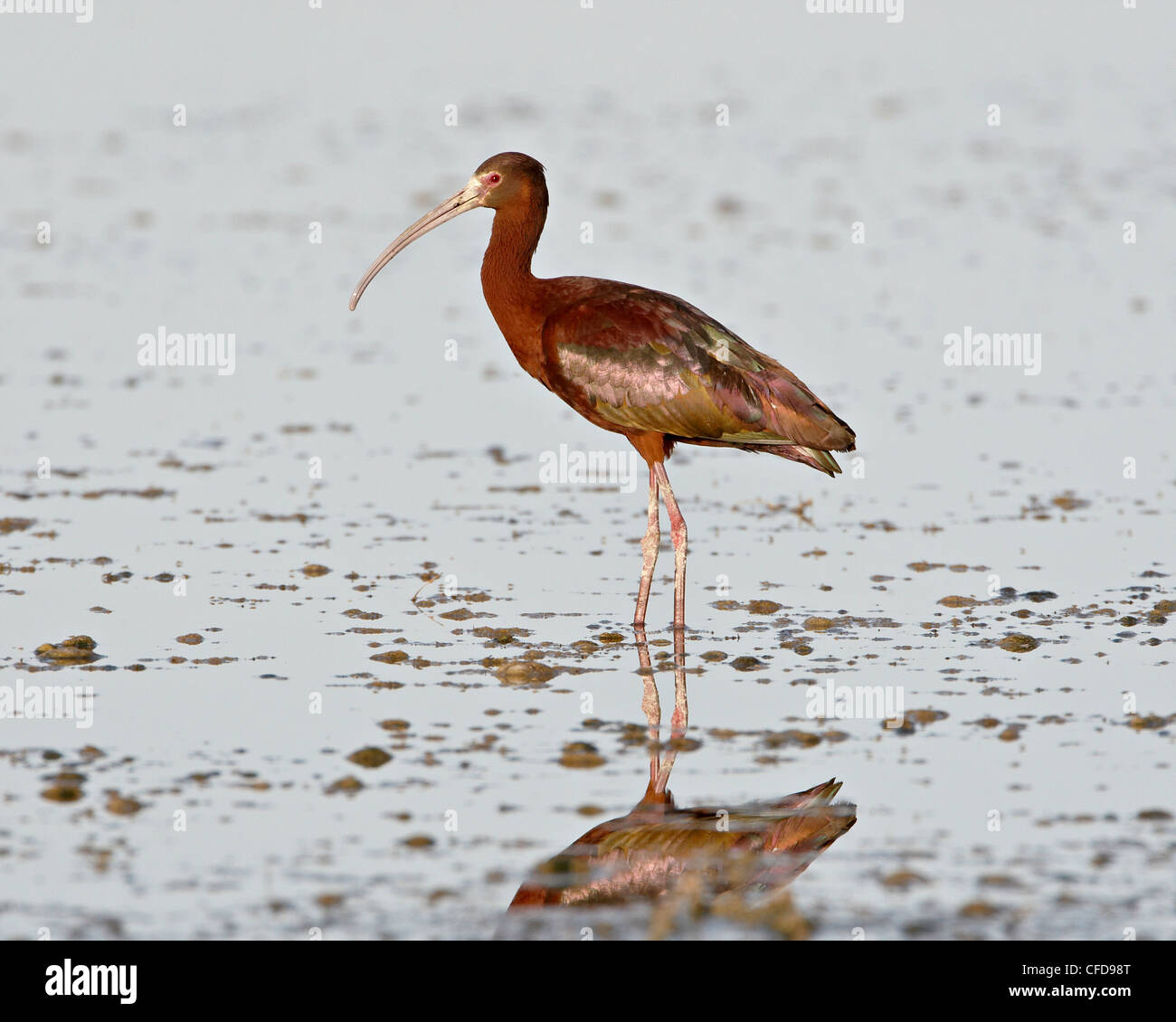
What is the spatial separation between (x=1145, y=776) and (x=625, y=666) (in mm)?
2922

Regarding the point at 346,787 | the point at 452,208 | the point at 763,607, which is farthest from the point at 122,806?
the point at 452,208

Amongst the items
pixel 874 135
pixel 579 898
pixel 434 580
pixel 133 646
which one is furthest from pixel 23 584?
pixel 874 135

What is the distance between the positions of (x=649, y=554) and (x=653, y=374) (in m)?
1.06

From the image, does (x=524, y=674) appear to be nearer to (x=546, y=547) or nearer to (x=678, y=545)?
(x=678, y=545)

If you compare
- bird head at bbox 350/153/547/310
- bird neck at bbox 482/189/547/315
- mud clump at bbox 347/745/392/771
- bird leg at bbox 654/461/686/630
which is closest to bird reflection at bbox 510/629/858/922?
mud clump at bbox 347/745/392/771

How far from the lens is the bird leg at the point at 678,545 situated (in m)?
11.0

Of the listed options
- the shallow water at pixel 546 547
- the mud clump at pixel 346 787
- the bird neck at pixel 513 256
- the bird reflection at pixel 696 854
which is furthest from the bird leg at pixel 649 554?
the mud clump at pixel 346 787

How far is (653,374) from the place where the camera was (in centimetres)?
1116

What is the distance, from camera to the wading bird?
1117 cm

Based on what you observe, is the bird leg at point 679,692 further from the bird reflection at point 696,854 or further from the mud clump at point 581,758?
the bird reflection at point 696,854

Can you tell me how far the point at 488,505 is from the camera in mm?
13969

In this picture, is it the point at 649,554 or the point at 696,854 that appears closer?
the point at 696,854

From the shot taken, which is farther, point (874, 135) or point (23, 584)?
point (874, 135)
